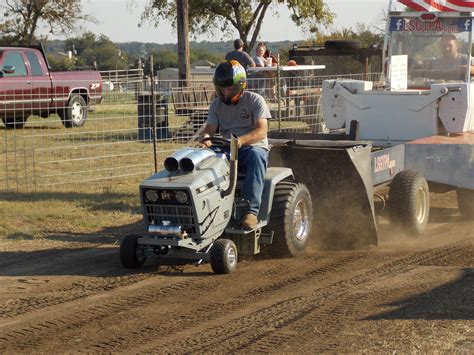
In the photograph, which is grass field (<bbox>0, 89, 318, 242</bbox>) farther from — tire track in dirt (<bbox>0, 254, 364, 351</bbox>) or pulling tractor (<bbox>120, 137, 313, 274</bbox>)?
tire track in dirt (<bbox>0, 254, 364, 351</bbox>)

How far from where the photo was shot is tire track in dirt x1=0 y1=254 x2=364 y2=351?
6223mm

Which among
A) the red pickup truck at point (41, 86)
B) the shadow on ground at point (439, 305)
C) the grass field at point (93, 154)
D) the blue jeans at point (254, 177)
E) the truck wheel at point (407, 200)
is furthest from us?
the red pickup truck at point (41, 86)

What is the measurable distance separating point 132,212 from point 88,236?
4.56 feet

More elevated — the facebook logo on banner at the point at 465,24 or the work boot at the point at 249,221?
the facebook logo on banner at the point at 465,24

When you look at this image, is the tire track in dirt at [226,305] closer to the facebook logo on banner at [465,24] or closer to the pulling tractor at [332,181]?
the pulling tractor at [332,181]

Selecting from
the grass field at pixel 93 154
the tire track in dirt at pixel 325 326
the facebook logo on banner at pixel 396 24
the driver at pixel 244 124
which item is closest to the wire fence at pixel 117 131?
the grass field at pixel 93 154

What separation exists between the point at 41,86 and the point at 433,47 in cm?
1054

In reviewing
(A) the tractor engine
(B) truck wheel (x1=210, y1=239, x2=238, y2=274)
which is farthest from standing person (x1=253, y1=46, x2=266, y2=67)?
(B) truck wheel (x1=210, y1=239, x2=238, y2=274)

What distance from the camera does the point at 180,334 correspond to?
630 centimetres

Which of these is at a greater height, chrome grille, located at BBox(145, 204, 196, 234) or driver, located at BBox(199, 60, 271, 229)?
driver, located at BBox(199, 60, 271, 229)

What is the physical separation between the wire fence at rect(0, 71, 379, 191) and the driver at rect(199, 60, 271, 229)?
4.14 m

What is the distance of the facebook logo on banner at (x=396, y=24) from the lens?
14.1 m

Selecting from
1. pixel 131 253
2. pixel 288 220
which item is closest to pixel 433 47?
pixel 288 220

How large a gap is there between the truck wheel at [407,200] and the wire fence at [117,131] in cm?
428
